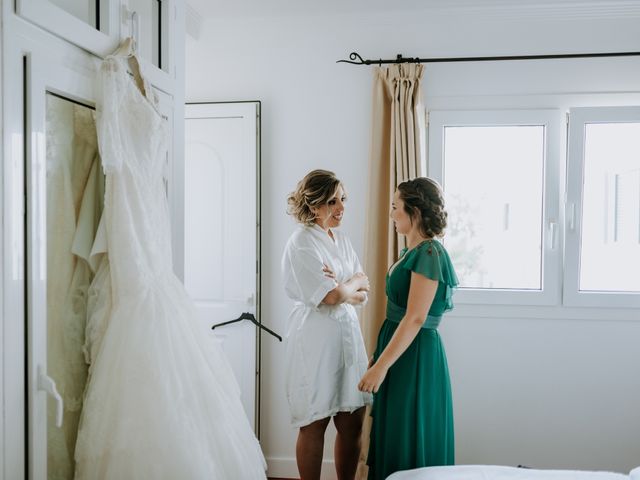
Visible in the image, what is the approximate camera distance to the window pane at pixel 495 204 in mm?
3025

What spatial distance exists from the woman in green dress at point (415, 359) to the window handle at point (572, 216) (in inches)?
45.2

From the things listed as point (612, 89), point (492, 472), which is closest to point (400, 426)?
point (492, 472)

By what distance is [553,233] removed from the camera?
298 cm

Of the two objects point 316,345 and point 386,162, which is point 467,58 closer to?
point 386,162

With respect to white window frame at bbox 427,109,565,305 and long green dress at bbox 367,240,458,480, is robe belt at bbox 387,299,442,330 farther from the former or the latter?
white window frame at bbox 427,109,565,305

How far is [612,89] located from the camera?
2.92m

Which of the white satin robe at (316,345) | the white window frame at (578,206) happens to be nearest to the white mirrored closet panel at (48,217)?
the white satin robe at (316,345)

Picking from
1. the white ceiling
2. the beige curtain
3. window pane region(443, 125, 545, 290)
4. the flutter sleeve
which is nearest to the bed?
the flutter sleeve

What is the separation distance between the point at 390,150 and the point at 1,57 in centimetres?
208

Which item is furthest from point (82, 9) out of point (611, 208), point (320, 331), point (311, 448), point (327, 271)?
point (611, 208)

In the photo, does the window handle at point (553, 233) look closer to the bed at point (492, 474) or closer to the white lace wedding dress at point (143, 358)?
the bed at point (492, 474)

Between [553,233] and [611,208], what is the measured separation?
33cm

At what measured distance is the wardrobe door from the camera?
1.22 metres

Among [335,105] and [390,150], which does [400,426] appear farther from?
[335,105]
